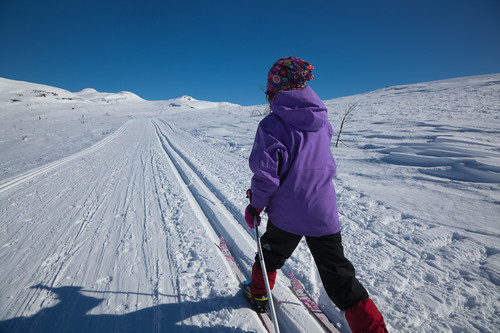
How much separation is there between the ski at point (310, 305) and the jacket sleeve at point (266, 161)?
1.06 m

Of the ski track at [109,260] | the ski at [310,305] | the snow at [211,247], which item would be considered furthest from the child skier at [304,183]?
the ski track at [109,260]

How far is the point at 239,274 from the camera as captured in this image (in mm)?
1961

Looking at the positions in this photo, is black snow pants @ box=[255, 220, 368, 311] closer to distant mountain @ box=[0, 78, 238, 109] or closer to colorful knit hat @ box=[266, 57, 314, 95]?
colorful knit hat @ box=[266, 57, 314, 95]

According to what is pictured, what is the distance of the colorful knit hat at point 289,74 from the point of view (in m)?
1.34

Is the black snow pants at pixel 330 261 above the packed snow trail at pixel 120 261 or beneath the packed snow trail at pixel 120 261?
above

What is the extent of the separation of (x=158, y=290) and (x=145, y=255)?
51 cm

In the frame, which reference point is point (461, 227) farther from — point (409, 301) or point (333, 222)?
point (333, 222)

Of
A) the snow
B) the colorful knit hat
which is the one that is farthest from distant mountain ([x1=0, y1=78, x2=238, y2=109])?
the colorful knit hat

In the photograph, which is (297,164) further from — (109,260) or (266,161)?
(109,260)

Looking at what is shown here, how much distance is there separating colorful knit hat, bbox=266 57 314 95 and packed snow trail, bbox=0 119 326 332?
169 centimetres

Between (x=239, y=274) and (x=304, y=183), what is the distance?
126 centimetres

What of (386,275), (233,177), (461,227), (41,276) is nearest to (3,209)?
(41,276)

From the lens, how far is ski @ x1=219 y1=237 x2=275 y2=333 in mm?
1528

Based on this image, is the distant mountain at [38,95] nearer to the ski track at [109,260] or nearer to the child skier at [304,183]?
the ski track at [109,260]
